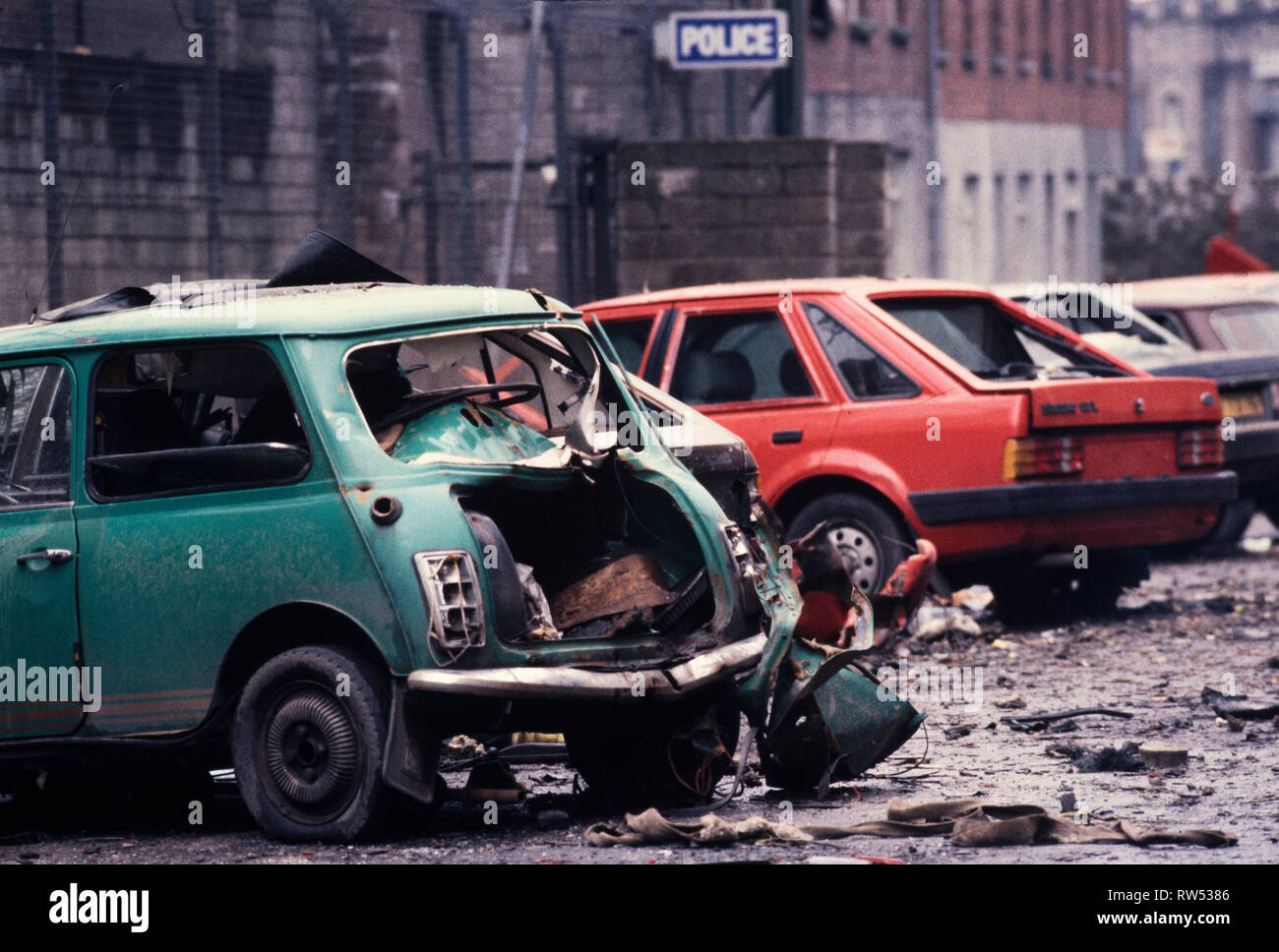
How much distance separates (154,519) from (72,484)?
1.22ft

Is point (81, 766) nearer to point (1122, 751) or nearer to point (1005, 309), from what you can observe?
point (1122, 751)

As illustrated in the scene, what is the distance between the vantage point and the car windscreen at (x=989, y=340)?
12.7m

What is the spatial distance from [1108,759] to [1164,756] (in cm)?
19

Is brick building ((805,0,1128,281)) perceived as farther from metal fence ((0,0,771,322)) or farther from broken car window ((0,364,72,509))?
broken car window ((0,364,72,509))

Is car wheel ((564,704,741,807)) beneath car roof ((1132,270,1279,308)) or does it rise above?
beneath

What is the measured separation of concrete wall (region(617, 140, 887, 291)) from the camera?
18.3 m

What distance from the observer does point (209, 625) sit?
25.0ft

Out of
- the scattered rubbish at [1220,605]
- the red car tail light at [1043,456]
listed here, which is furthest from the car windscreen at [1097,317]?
the red car tail light at [1043,456]

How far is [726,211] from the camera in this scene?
1838cm

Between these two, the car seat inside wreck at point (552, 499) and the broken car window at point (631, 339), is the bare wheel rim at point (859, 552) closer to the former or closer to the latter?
the broken car window at point (631, 339)

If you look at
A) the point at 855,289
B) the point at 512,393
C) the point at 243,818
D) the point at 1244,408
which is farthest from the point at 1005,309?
the point at 243,818

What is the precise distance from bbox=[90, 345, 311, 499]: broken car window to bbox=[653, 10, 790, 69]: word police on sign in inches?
409

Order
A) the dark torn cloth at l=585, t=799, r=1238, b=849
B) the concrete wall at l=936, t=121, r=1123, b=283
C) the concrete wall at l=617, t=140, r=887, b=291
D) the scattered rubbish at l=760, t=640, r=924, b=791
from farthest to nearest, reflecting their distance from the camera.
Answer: the concrete wall at l=936, t=121, r=1123, b=283, the concrete wall at l=617, t=140, r=887, b=291, the scattered rubbish at l=760, t=640, r=924, b=791, the dark torn cloth at l=585, t=799, r=1238, b=849

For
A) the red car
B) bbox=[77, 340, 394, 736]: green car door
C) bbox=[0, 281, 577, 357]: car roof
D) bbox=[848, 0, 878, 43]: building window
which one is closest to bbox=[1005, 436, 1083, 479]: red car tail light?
the red car
